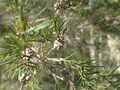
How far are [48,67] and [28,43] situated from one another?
194 mm

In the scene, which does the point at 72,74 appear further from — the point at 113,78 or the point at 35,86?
the point at 113,78

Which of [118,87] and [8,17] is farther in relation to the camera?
[8,17]

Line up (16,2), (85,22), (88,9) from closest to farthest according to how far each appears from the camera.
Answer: (16,2)
(88,9)
(85,22)

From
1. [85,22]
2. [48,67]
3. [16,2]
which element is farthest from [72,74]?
[85,22]

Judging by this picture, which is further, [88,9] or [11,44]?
[88,9]

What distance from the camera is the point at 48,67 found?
1.47 m

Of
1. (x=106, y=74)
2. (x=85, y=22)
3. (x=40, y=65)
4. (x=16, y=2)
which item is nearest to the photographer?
(x=16, y=2)

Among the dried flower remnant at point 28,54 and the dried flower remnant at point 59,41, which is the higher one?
the dried flower remnant at point 59,41

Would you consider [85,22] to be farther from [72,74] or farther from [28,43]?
[28,43]

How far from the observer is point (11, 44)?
1334 millimetres

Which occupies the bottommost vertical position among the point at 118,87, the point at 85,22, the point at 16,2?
the point at 118,87

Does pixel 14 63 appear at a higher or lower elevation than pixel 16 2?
lower

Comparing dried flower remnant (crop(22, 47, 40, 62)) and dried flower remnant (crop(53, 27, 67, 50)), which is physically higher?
dried flower remnant (crop(53, 27, 67, 50))

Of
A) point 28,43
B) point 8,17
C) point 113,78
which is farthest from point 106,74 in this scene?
point 8,17
